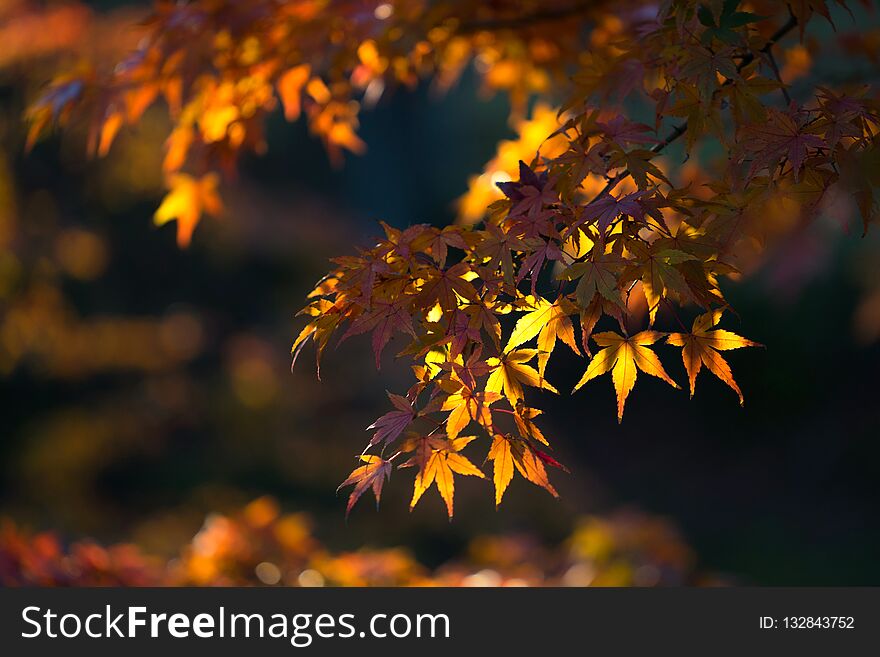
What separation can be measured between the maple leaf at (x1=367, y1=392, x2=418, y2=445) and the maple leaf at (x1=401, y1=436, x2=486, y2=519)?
0.14 feet

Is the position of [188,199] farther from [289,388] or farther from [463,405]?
[289,388]

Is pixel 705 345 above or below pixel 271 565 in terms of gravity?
above

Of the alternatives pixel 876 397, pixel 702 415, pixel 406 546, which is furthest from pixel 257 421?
pixel 876 397

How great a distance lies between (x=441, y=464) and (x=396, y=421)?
0.10 meters

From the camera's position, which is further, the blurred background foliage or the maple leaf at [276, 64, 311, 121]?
the blurred background foliage

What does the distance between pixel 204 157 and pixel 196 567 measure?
1301mm

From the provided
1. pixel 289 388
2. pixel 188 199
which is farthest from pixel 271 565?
pixel 289 388

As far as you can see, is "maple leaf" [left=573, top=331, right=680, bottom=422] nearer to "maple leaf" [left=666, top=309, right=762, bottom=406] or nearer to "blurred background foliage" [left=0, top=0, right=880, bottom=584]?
"maple leaf" [left=666, top=309, right=762, bottom=406]

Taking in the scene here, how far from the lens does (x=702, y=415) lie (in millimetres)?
9070

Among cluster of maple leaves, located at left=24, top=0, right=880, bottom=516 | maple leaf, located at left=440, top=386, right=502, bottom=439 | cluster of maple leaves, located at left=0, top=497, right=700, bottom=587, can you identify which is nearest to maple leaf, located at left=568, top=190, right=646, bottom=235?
cluster of maple leaves, located at left=24, top=0, right=880, bottom=516

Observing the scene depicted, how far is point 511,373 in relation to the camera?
1350mm

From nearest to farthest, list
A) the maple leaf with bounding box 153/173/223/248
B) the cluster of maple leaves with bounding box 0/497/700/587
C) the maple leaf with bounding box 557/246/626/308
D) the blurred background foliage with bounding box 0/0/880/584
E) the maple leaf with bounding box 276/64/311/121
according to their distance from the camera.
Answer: the maple leaf with bounding box 557/246/626/308
the maple leaf with bounding box 276/64/311/121
the maple leaf with bounding box 153/173/223/248
the cluster of maple leaves with bounding box 0/497/700/587
the blurred background foliage with bounding box 0/0/880/584

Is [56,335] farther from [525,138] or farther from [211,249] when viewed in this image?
[525,138]

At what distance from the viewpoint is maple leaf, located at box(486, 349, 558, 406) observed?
4.39 feet
